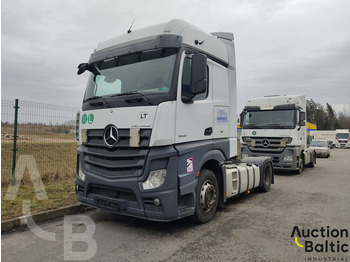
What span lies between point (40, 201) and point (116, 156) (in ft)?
8.83

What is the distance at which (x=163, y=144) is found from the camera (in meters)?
4.25

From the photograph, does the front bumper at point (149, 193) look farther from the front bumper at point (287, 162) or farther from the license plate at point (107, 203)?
the front bumper at point (287, 162)

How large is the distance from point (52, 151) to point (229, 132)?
5.66 metres

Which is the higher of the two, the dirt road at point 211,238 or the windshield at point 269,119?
the windshield at point 269,119

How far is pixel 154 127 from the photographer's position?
420 cm

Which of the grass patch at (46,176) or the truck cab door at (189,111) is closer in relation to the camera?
the truck cab door at (189,111)

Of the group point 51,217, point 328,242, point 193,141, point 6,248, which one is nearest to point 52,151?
point 51,217

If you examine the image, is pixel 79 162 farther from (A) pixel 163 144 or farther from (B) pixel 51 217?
(A) pixel 163 144

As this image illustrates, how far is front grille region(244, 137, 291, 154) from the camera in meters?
11.2

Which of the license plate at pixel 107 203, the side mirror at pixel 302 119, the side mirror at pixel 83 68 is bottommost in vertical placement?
the license plate at pixel 107 203

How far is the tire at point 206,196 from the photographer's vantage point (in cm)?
484

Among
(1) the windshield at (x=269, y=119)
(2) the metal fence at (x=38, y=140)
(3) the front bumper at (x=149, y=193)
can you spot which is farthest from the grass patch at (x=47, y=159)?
(1) the windshield at (x=269, y=119)

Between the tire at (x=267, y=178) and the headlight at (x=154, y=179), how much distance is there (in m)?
4.76

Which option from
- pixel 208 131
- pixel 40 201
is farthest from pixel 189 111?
pixel 40 201
